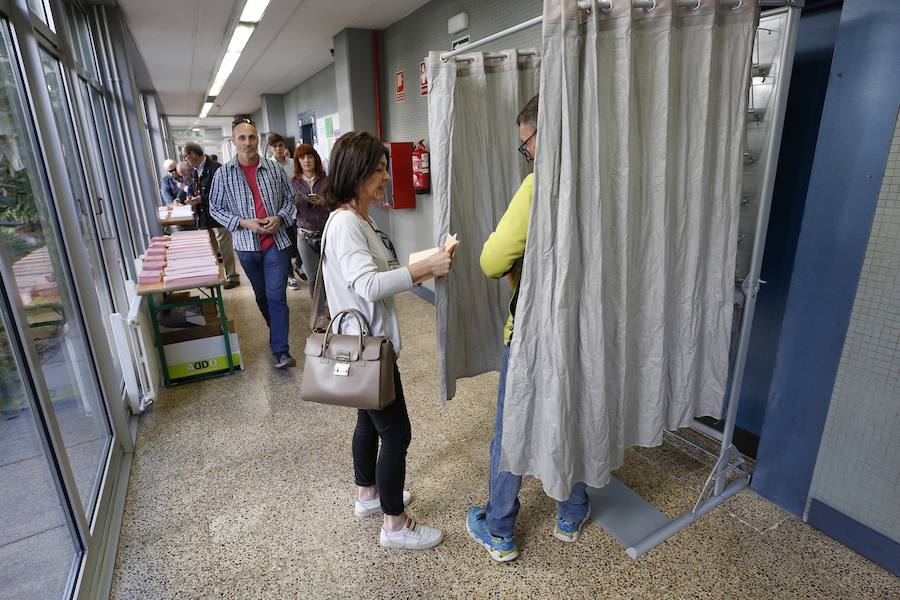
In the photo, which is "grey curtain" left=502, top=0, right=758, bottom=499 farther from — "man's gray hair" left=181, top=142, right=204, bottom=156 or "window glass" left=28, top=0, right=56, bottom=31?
"man's gray hair" left=181, top=142, right=204, bottom=156

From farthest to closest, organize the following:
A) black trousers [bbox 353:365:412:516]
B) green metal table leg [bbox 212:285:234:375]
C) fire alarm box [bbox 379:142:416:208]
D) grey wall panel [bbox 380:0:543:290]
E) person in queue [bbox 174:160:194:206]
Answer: person in queue [bbox 174:160:194:206] < fire alarm box [bbox 379:142:416:208] < grey wall panel [bbox 380:0:543:290] < green metal table leg [bbox 212:285:234:375] < black trousers [bbox 353:365:412:516]

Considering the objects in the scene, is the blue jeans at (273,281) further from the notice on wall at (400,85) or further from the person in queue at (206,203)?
the notice on wall at (400,85)

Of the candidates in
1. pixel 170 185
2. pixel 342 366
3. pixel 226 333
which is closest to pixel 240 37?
pixel 170 185

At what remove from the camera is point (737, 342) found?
1.89 metres

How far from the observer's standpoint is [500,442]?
1748 mm

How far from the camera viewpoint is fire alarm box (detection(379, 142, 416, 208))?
4.78m

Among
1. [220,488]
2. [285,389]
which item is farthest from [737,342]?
[285,389]

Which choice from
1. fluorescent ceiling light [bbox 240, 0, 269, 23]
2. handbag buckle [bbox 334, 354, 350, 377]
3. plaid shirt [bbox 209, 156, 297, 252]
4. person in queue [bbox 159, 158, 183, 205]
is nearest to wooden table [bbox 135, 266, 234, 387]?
plaid shirt [bbox 209, 156, 297, 252]

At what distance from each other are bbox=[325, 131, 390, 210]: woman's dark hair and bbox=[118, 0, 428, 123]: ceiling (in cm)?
338

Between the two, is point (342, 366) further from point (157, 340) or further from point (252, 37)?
point (252, 37)

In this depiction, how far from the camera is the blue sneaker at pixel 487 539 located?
1.79 metres

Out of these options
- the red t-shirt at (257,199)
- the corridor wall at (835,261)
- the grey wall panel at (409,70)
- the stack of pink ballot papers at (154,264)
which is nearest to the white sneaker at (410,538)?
the corridor wall at (835,261)

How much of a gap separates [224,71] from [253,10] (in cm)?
362

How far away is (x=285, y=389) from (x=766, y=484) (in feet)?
8.71
